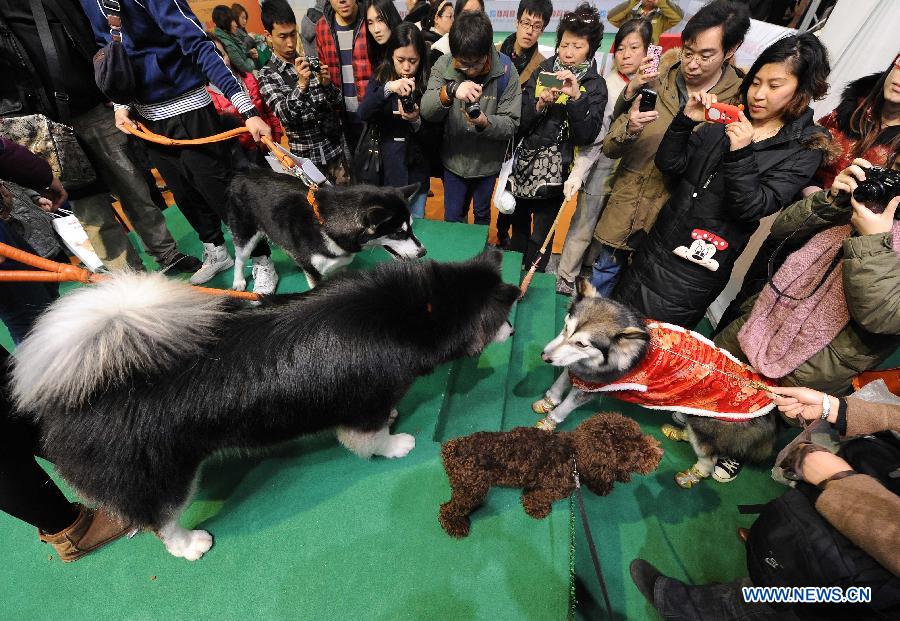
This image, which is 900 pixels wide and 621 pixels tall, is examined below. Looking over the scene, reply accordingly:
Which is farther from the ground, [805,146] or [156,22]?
[156,22]

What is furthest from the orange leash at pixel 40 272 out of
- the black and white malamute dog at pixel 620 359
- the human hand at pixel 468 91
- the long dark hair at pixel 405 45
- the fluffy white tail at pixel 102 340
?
the long dark hair at pixel 405 45

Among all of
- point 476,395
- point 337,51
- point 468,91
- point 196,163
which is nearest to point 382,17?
point 337,51

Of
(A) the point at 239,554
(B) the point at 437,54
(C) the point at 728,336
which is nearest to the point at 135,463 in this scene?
(A) the point at 239,554

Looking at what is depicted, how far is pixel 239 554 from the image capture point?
165cm

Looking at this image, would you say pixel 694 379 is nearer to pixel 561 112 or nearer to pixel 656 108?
pixel 656 108

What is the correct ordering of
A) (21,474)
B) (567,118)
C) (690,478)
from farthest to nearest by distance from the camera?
(567,118), (690,478), (21,474)

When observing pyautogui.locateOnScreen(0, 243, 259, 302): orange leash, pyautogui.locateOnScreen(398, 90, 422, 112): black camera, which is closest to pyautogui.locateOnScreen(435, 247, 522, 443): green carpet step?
pyautogui.locateOnScreen(0, 243, 259, 302): orange leash

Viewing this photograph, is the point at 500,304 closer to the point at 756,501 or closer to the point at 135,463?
the point at 135,463

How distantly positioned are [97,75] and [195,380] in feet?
6.48

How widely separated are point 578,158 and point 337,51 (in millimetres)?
2451

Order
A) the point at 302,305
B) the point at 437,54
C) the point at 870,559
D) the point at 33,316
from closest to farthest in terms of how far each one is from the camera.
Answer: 1. the point at 870,559
2. the point at 302,305
3. the point at 33,316
4. the point at 437,54

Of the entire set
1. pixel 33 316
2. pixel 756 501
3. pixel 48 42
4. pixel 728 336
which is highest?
pixel 48 42

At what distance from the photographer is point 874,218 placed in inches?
58.6

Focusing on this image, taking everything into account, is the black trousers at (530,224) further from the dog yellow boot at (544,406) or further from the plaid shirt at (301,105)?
the plaid shirt at (301,105)
